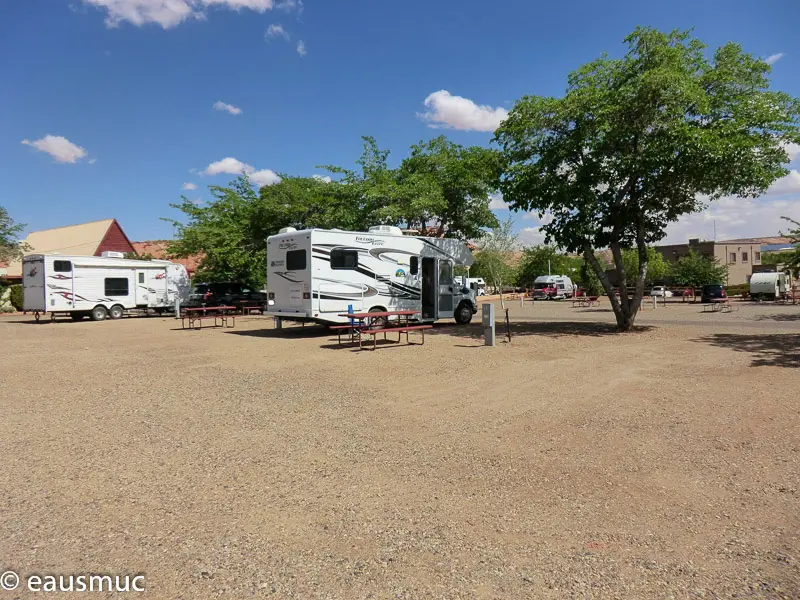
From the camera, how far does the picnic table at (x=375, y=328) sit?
1235 cm

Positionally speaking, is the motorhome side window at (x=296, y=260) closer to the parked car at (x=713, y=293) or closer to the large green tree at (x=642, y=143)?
the large green tree at (x=642, y=143)

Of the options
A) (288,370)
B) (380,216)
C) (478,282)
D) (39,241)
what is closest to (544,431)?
(288,370)

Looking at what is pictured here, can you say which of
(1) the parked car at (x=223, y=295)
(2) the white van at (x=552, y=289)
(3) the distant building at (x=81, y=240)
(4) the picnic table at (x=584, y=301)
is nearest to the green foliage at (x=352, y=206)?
(1) the parked car at (x=223, y=295)

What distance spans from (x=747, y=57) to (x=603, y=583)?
625 inches

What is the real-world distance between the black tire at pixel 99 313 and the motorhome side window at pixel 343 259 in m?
14.2

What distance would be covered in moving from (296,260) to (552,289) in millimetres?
35076

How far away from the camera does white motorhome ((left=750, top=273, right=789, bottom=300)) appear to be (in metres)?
36.5

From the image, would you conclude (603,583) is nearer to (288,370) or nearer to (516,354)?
(288,370)

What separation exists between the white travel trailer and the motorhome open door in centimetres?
1485

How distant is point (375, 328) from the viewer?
13.9 metres

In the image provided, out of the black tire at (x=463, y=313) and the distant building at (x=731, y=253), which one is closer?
the black tire at (x=463, y=313)
